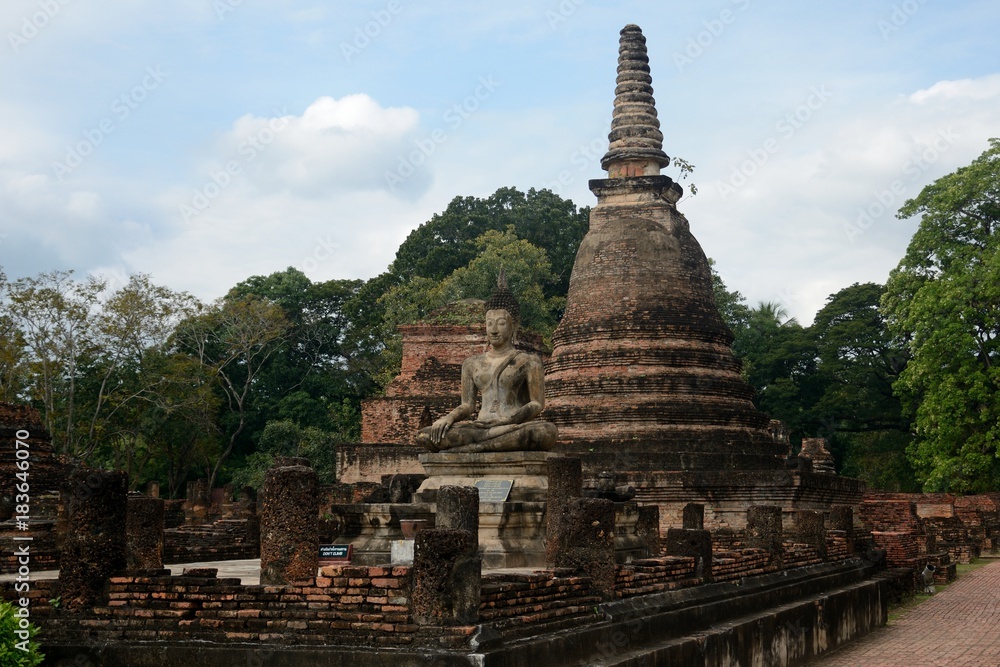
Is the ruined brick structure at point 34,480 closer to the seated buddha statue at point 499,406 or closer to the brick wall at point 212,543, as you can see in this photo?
the brick wall at point 212,543

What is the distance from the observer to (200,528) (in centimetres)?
1758

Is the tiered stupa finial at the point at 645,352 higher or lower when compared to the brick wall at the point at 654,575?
higher

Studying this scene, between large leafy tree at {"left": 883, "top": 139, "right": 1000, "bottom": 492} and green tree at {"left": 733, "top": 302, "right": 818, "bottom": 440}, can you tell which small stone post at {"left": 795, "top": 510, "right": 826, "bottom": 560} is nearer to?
large leafy tree at {"left": 883, "top": 139, "right": 1000, "bottom": 492}

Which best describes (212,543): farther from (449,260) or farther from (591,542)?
(449,260)

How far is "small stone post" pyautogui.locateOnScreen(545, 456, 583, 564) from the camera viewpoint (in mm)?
9711

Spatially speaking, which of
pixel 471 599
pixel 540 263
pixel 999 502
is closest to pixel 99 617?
pixel 471 599

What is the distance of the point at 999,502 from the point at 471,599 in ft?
97.8

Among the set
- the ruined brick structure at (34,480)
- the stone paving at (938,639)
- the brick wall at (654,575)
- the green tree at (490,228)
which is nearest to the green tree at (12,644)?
the brick wall at (654,575)

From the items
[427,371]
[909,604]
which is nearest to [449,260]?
[427,371]

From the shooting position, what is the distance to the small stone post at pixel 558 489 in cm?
971

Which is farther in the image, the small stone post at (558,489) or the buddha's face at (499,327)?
the buddha's face at (499,327)

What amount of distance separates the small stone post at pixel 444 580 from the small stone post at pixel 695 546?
182 inches

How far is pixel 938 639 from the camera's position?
14938 mm

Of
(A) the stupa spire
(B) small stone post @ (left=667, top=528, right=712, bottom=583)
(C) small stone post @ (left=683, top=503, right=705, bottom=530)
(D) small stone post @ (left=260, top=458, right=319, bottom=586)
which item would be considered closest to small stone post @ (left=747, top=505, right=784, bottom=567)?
(C) small stone post @ (left=683, top=503, right=705, bottom=530)
